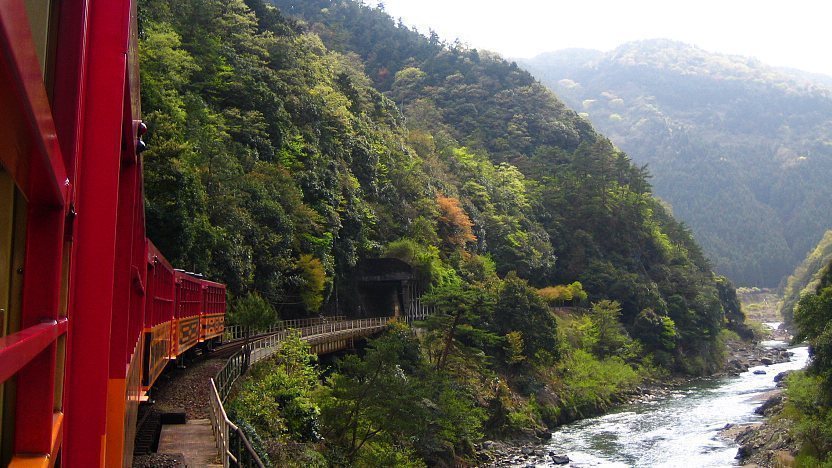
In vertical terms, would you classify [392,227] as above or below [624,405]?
above

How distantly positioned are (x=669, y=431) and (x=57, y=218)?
112ft

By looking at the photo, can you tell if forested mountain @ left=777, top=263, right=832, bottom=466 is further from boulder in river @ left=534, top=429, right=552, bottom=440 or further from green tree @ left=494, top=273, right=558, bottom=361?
green tree @ left=494, top=273, right=558, bottom=361

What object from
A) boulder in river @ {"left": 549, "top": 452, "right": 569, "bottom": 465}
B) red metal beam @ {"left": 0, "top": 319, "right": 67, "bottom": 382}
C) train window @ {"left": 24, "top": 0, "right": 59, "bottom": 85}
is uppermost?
train window @ {"left": 24, "top": 0, "right": 59, "bottom": 85}

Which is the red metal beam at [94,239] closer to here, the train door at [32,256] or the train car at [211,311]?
the train door at [32,256]

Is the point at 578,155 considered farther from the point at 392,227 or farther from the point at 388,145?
the point at 392,227

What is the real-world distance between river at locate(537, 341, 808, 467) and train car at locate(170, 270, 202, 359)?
610 inches

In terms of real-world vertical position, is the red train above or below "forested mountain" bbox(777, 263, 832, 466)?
above

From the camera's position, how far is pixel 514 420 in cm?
3528

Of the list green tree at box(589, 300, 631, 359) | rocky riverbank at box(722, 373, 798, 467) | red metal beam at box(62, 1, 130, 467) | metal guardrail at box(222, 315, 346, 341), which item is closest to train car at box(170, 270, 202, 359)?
metal guardrail at box(222, 315, 346, 341)

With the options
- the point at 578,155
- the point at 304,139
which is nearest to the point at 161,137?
the point at 304,139

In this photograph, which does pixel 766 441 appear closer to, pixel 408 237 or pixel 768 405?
pixel 768 405

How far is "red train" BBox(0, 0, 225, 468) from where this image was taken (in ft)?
4.77

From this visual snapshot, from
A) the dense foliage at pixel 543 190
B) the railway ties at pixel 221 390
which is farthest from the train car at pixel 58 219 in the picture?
the dense foliage at pixel 543 190

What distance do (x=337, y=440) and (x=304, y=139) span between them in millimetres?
25003
